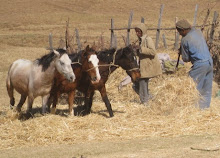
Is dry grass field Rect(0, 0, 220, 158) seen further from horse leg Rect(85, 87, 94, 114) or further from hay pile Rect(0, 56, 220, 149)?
horse leg Rect(85, 87, 94, 114)

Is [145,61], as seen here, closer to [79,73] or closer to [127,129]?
[79,73]

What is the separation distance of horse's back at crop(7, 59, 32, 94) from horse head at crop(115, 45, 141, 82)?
6.31 ft

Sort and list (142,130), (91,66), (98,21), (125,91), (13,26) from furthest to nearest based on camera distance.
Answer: (98,21), (13,26), (125,91), (91,66), (142,130)

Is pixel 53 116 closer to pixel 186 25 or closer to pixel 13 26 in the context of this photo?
pixel 186 25

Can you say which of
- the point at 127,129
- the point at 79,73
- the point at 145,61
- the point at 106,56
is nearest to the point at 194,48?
the point at 145,61

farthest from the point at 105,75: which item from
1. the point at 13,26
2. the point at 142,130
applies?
the point at 13,26

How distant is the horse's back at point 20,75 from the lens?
1130cm

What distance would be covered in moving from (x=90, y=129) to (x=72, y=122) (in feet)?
1.50

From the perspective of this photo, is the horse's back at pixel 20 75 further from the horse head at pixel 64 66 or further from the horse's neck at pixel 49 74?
the horse head at pixel 64 66

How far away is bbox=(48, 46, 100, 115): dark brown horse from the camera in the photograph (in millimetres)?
10859

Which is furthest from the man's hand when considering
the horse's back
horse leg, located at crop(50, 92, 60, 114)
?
the horse's back

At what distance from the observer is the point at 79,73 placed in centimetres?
1112


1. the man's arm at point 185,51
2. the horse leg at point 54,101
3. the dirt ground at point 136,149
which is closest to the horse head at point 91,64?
the horse leg at point 54,101

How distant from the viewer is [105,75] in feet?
36.9
